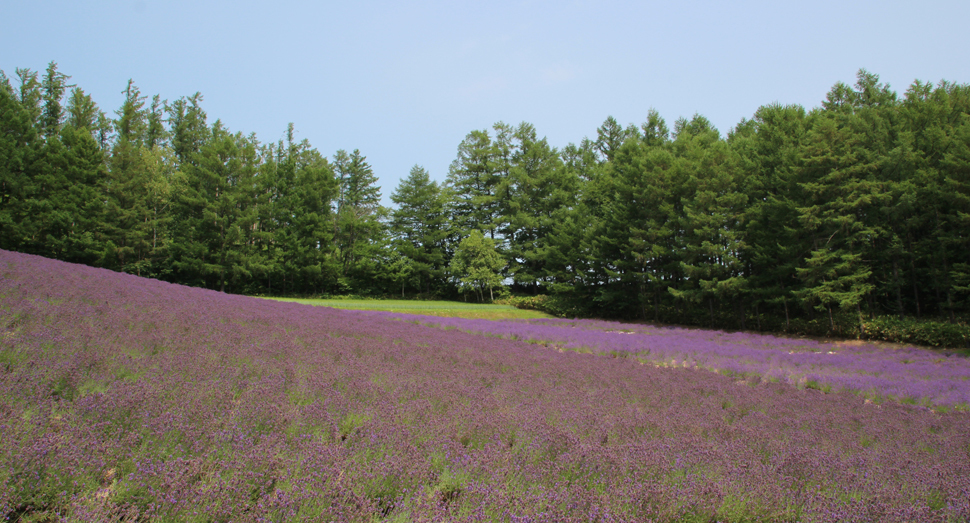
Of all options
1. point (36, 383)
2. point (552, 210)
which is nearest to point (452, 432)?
point (36, 383)

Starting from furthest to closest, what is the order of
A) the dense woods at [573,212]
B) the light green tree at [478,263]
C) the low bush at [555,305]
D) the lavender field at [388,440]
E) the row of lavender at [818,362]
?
the light green tree at [478,263], the low bush at [555,305], the dense woods at [573,212], the row of lavender at [818,362], the lavender field at [388,440]

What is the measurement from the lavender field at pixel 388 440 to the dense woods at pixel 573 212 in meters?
20.8

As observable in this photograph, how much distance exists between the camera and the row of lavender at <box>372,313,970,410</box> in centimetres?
1020

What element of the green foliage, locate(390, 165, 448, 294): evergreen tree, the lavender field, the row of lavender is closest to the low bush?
locate(390, 165, 448, 294): evergreen tree

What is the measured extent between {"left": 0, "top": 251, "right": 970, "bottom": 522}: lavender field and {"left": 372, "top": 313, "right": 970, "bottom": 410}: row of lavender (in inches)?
118

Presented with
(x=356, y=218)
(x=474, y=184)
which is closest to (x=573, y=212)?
(x=474, y=184)

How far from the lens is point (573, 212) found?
4144 centimetres

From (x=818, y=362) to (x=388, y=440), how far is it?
15745 millimetres

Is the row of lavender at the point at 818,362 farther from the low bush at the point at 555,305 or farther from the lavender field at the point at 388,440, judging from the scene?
the low bush at the point at 555,305

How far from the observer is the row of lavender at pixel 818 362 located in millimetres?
10203

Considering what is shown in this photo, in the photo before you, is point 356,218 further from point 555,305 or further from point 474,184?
point 555,305

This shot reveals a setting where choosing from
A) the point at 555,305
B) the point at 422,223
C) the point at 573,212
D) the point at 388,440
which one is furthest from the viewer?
the point at 422,223

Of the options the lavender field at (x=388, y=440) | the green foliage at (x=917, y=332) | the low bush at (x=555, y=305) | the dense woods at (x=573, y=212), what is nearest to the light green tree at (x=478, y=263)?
the dense woods at (x=573, y=212)

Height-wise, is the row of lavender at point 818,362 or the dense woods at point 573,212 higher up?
the dense woods at point 573,212
